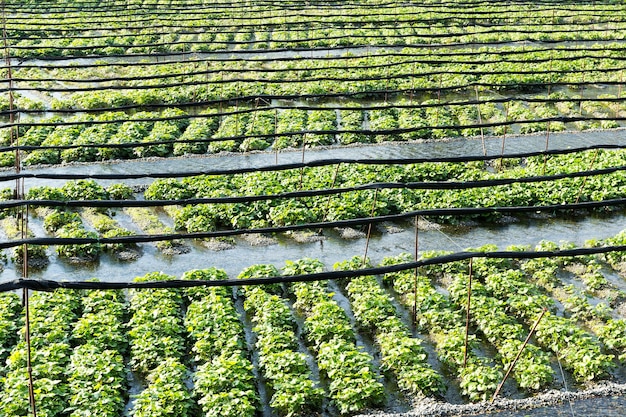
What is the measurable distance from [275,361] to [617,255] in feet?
25.5

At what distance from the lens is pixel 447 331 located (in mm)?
12656

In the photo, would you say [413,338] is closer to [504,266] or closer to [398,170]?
[504,266]

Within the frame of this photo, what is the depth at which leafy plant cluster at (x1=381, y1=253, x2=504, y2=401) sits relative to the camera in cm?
1130

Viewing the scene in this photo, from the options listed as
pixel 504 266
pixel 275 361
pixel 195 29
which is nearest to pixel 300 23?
pixel 195 29

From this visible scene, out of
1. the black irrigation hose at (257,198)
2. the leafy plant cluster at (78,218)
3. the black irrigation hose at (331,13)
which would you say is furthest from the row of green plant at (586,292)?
the black irrigation hose at (331,13)

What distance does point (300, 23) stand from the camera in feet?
119

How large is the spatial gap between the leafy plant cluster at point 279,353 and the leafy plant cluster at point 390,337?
123 cm

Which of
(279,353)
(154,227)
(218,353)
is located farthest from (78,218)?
(279,353)

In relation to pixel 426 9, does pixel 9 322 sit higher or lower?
lower

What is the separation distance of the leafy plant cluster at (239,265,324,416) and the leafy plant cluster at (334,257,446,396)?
1.23 m

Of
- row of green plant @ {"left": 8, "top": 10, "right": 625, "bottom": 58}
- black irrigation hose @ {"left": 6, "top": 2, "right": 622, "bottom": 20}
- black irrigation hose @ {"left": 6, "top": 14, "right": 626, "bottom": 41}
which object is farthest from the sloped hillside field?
black irrigation hose @ {"left": 6, "top": 2, "right": 622, "bottom": 20}

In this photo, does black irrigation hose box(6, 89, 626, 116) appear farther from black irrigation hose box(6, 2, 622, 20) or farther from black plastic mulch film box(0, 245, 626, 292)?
black irrigation hose box(6, 2, 622, 20)

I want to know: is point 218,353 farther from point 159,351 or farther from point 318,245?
point 318,245

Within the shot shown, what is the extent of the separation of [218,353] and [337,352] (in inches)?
72.7
